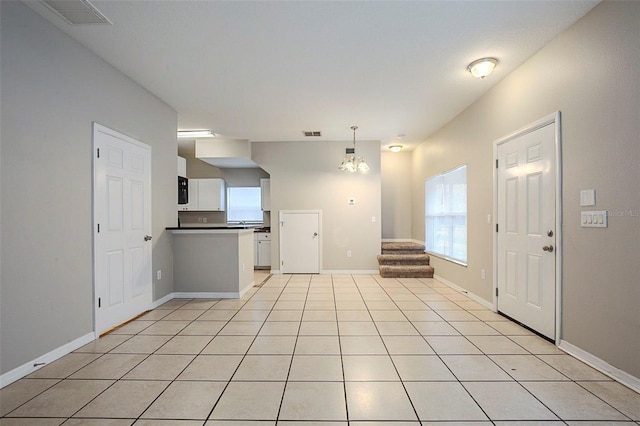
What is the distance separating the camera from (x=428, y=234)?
6.20 meters

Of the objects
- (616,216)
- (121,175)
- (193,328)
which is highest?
(121,175)

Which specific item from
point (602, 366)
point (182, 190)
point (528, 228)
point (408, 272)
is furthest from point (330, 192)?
point (602, 366)

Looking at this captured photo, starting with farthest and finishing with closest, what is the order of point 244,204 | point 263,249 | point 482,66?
point 244,204 → point 263,249 → point 482,66

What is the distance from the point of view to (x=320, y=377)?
84.1 inches

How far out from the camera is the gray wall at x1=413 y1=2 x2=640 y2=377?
78.1 inches

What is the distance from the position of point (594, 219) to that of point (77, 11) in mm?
4211

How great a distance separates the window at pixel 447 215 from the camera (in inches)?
185

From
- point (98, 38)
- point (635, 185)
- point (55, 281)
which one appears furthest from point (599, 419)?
point (98, 38)

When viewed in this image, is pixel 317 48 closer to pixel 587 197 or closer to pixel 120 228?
pixel 587 197

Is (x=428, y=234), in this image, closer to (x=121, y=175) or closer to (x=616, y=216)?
(x=616, y=216)

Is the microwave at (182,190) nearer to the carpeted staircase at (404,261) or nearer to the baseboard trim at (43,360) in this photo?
the baseboard trim at (43,360)

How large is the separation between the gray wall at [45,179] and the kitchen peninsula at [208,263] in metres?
1.55

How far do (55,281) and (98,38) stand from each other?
2.11 meters

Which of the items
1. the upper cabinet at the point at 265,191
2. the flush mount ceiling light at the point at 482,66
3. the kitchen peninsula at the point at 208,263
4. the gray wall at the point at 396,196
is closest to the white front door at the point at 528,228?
the flush mount ceiling light at the point at 482,66
